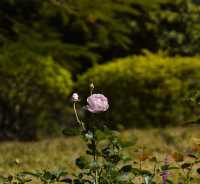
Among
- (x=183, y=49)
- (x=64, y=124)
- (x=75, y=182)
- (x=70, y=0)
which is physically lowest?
(x=75, y=182)

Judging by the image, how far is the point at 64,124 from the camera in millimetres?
12336

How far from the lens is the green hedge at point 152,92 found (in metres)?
12.5

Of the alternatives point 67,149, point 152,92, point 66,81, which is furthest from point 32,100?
point 67,149

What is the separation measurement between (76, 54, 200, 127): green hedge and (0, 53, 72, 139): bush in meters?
0.80

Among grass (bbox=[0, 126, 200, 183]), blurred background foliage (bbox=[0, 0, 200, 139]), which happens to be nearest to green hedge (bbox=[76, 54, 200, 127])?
blurred background foliage (bbox=[0, 0, 200, 139])

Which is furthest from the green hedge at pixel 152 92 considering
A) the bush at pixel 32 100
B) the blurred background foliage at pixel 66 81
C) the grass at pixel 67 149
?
the bush at pixel 32 100

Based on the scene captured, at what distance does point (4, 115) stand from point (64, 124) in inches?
36.6

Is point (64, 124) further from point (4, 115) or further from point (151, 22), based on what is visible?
point (151, 22)

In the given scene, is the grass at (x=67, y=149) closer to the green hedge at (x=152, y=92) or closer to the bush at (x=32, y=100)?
the green hedge at (x=152, y=92)

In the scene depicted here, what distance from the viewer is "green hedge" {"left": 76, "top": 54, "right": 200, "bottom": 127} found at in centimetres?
1248

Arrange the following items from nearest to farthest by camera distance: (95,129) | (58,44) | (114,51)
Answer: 1. (95,129)
2. (58,44)
3. (114,51)

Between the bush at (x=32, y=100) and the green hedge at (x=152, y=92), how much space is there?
80 cm

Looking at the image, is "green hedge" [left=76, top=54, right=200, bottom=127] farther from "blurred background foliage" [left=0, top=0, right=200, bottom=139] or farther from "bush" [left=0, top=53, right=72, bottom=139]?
"bush" [left=0, top=53, right=72, bottom=139]

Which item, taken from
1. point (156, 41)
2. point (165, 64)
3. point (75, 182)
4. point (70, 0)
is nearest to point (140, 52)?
point (156, 41)
